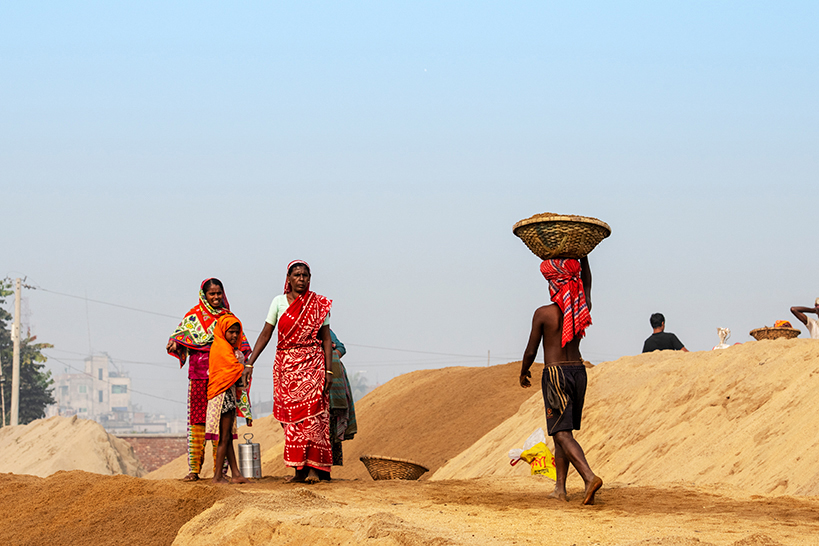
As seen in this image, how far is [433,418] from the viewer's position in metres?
17.8

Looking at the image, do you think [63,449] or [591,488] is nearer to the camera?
[591,488]

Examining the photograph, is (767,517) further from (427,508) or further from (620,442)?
(620,442)

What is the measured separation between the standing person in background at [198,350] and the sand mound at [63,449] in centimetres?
1618

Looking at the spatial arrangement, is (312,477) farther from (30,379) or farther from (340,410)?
(30,379)

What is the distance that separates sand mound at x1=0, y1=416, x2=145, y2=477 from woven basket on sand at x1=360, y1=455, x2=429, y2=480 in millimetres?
15163

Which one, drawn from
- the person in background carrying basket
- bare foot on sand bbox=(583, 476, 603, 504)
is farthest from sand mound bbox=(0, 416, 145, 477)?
bare foot on sand bbox=(583, 476, 603, 504)

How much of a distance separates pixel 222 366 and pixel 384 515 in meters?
3.17

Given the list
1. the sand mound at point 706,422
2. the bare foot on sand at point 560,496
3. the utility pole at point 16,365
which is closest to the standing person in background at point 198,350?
the bare foot on sand at point 560,496

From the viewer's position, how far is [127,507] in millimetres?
5656

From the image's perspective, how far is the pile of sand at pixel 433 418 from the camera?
15898 mm

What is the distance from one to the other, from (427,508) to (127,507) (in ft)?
6.79

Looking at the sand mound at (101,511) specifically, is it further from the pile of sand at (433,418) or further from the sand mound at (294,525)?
the pile of sand at (433,418)

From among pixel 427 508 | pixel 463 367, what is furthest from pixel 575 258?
pixel 463 367

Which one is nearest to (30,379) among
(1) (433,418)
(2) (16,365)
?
(2) (16,365)
